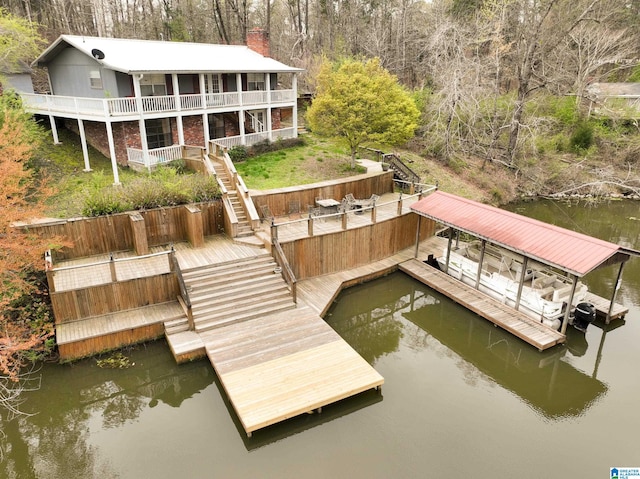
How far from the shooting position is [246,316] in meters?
11.9

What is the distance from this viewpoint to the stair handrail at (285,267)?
41.4 feet

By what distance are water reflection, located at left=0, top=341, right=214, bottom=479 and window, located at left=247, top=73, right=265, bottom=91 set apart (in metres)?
17.2

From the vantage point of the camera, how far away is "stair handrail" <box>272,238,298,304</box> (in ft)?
41.4

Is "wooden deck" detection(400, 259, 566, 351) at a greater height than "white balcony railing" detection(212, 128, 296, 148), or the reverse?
"white balcony railing" detection(212, 128, 296, 148)

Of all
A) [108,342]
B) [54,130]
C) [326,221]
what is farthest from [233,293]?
[54,130]

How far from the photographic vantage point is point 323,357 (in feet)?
33.9

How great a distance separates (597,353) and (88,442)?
12.9 metres

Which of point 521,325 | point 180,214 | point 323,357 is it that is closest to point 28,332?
point 180,214

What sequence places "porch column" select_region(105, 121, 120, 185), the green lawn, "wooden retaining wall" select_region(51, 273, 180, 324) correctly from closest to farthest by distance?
"wooden retaining wall" select_region(51, 273, 180, 324)
"porch column" select_region(105, 121, 120, 185)
the green lawn

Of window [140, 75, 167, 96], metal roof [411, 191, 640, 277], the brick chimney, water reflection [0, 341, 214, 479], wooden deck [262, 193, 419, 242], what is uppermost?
the brick chimney

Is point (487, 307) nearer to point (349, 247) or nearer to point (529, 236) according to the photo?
point (529, 236)

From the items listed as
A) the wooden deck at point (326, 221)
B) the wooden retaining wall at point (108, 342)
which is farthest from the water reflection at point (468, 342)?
the wooden retaining wall at point (108, 342)

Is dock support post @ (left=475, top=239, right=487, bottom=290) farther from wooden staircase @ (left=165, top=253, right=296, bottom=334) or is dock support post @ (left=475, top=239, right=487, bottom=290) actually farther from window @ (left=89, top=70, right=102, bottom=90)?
window @ (left=89, top=70, right=102, bottom=90)

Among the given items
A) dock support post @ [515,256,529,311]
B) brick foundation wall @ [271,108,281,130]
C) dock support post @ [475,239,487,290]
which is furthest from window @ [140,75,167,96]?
dock support post @ [515,256,529,311]
